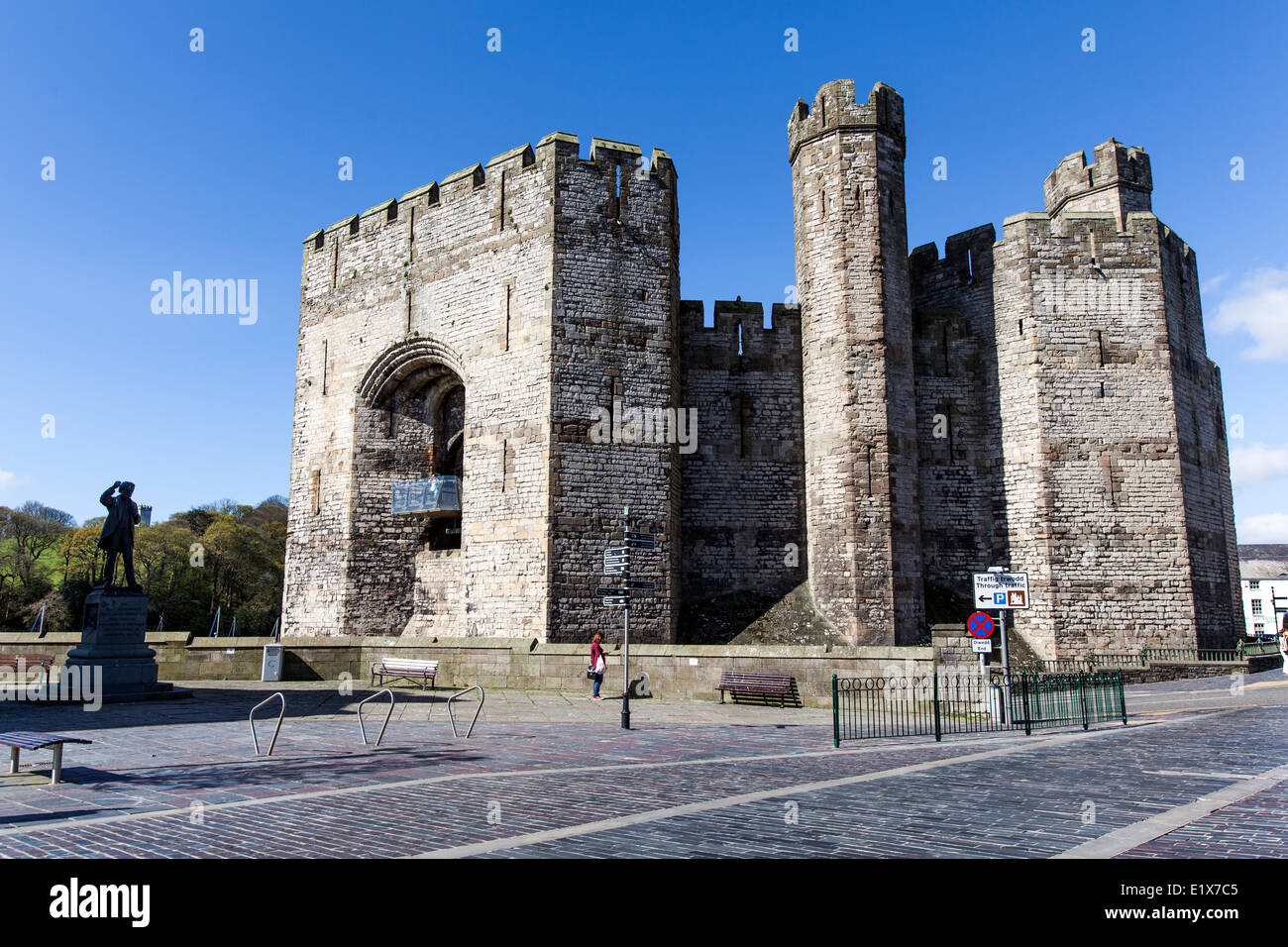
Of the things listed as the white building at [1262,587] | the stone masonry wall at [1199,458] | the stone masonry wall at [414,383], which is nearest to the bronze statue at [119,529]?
the stone masonry wall at [414,383]

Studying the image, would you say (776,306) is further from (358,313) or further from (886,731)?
(886,731)

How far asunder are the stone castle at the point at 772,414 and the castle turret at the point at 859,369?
69mm

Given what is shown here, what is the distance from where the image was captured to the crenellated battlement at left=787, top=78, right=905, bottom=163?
19.7 m

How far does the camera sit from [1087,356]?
Answer: 1997 cm

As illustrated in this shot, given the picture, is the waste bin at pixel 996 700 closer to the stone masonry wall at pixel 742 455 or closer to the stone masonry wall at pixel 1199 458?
the stone masonry wall at pixel 742 455

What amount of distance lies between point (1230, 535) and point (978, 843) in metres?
24.1

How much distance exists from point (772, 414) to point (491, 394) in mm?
6915

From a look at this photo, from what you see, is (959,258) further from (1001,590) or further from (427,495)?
(427,495)

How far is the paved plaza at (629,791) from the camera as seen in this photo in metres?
4.33

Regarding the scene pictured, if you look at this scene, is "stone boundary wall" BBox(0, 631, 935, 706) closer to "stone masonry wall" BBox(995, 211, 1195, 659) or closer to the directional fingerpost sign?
the directional fingerpost sign

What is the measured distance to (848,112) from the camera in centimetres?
1977

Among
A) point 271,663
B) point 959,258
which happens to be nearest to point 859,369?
point 959,258
